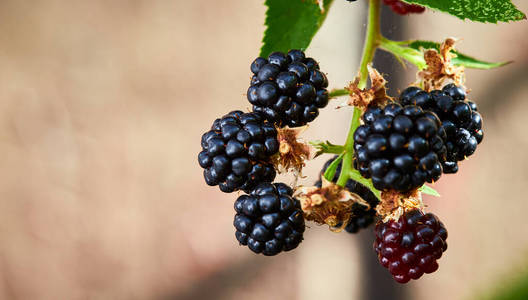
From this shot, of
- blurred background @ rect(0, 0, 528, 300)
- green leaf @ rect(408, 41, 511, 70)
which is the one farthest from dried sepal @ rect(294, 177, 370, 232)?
blurred background @ rect(0, 0, 528, 300)

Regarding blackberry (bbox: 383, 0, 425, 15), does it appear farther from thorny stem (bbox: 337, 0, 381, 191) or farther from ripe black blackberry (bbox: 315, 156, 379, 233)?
ripe black blackberry (bbox: 315, 156, 379, 233)

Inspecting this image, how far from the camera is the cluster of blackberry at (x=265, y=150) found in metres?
0.75

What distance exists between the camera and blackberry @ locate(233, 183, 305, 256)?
0.74 m

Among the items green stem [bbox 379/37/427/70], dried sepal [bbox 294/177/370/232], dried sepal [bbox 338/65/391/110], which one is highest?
green stem [bbox 379/37/427/70]

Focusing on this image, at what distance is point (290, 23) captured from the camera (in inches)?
36.5

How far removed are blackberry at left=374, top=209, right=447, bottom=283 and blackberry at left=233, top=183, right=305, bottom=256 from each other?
162 millimetres

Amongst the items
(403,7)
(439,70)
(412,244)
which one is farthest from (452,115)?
(403,7)

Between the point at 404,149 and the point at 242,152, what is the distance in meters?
0.26

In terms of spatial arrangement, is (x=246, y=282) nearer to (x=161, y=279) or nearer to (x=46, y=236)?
(x=161, y=279)

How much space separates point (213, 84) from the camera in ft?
7.22

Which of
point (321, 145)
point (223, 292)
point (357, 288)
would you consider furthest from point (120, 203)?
point (321, 145)

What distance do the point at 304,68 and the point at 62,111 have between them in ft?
5.08

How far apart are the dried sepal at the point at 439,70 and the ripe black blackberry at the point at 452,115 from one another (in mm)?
58

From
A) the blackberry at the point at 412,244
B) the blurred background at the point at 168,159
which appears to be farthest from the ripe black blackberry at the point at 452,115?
the blurred background at the point at 168,159
